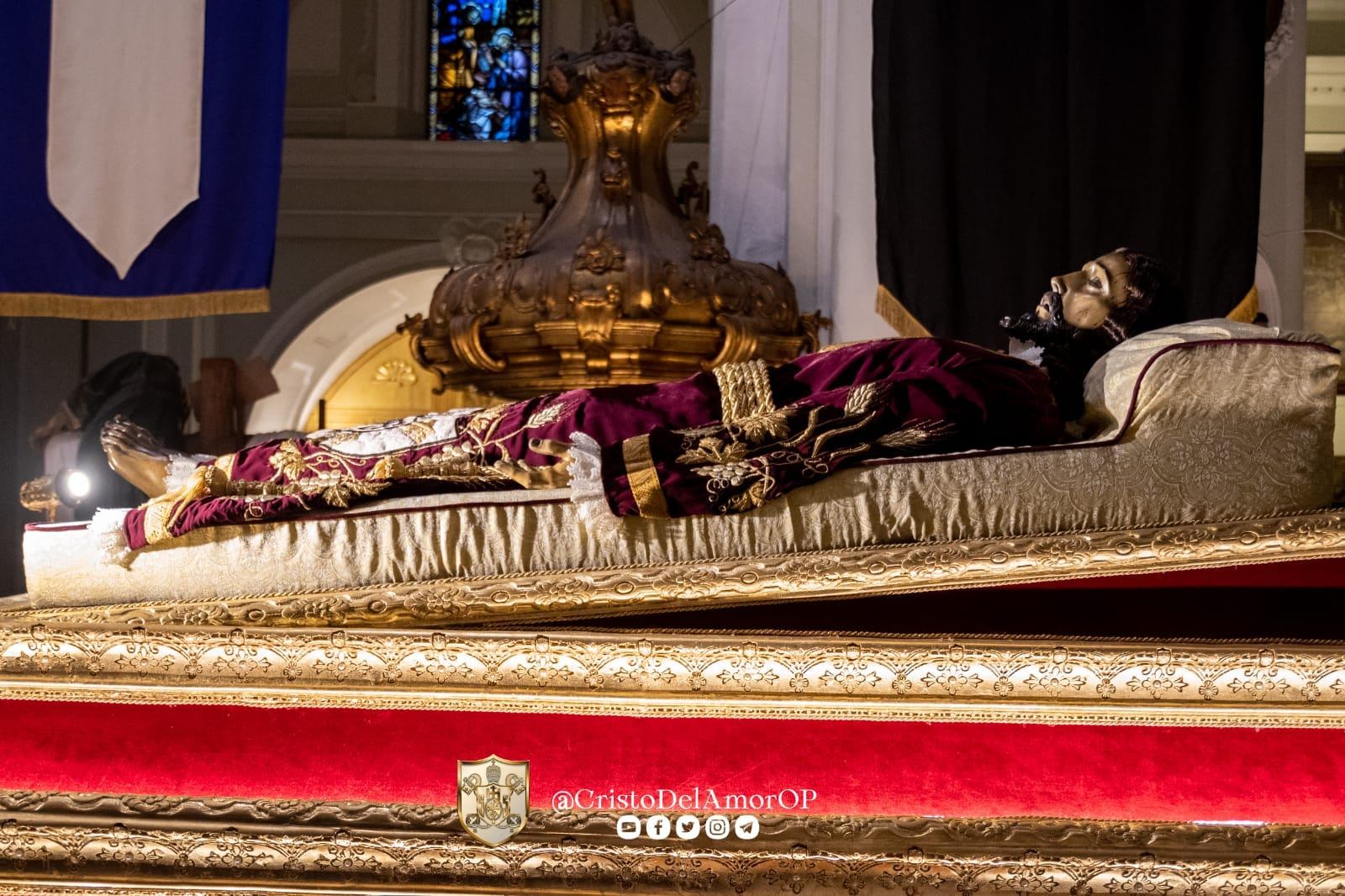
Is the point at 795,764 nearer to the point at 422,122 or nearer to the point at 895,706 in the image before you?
the point at 895,706

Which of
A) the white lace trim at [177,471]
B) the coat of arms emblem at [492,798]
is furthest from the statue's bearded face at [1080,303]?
the white lace trim at [177,471]

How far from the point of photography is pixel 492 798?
5.71ft

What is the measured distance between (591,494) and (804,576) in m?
0.32

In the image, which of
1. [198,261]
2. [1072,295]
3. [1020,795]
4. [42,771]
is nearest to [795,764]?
[1020,795]

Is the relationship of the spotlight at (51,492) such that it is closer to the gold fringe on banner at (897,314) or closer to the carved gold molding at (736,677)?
the carved gold molding at (736,677)

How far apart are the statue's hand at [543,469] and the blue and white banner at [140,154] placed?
7.99ft

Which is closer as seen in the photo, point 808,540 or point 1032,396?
point 808,540

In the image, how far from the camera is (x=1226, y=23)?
4.25 m

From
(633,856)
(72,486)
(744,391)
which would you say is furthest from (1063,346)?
(72,486)

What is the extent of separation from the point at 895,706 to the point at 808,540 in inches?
10.5

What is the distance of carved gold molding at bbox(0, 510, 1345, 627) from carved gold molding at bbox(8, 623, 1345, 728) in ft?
0.19

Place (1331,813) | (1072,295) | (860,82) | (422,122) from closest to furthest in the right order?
(1331,813) < (1072,295) < (860,82) < (422,122)

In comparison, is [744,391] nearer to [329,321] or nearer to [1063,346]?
[1063,346]

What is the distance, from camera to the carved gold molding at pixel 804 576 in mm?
1826
